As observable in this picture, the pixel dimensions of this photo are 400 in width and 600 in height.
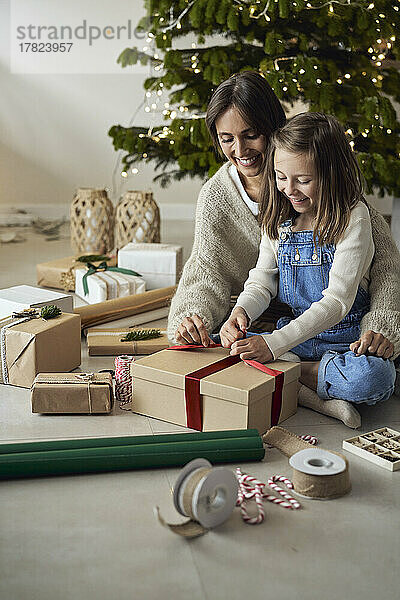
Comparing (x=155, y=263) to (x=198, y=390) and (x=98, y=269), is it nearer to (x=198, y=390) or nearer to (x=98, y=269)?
(x=98, y=269)

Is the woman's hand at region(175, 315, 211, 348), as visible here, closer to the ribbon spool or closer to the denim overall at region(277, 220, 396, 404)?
the denim overall at region(277, 220, 396, 404)

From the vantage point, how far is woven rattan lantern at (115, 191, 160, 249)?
3.11 meters

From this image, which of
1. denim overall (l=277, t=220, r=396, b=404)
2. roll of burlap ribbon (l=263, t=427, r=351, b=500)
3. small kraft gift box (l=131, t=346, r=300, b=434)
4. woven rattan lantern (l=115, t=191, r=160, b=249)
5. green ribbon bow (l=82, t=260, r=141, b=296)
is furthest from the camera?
woven rattan lantern (l=115, t=191, r=160, b=249)

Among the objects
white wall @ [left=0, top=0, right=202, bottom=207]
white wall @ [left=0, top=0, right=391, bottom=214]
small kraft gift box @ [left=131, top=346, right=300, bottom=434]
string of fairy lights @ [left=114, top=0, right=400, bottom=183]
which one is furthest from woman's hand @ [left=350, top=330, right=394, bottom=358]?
white wall @ [left=0, top=0, right=202, bottom=207]

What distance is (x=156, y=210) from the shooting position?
10.3 ft

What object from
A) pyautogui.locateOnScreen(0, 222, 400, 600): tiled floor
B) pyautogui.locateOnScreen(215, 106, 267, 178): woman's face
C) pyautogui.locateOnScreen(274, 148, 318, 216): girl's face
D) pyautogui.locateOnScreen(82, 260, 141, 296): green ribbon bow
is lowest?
pyautogui.locateOnScreen(0, 222, 400, 600): tiled floor

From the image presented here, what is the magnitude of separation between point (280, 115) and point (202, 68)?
1137 millimetres

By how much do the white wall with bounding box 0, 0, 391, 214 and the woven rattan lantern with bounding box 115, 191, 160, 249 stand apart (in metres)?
1.56

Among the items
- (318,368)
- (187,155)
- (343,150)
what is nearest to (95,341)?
(318,368)

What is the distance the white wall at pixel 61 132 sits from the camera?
450cm

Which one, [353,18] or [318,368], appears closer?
[318,368]

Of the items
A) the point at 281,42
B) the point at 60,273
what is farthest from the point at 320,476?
the point at 281,42

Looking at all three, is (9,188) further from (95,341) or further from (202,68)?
(95,341)

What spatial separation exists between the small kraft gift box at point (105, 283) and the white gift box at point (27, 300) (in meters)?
0.44
